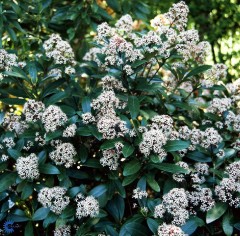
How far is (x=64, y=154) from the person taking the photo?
304 cm

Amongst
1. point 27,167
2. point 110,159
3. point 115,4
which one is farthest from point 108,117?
point 115,4

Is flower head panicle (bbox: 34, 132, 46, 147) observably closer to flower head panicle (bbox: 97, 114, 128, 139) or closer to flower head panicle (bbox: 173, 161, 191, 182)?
flower head panicle (bbox: 97, 114, 128, 139)

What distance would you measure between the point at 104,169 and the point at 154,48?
96cm

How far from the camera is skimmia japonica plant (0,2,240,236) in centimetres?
296

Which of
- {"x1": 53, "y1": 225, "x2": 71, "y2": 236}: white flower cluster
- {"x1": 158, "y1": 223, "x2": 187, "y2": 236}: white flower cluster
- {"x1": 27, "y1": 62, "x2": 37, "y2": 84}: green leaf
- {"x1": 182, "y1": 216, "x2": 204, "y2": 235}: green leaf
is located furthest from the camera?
{"x1": 27, "y1": 62, "x2": 37, "y2": 84}: green leaf

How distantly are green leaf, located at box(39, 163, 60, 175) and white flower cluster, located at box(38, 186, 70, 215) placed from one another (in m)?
0.16

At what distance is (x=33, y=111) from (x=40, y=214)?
0.72 m

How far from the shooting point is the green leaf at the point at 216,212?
2.97 m

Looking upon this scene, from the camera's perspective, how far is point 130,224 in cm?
284

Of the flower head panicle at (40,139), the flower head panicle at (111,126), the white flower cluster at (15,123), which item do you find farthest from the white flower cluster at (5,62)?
the flower head panicle at (111,126)

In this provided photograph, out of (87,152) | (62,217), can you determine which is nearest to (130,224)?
(62,217)

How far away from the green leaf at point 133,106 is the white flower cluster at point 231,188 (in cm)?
76

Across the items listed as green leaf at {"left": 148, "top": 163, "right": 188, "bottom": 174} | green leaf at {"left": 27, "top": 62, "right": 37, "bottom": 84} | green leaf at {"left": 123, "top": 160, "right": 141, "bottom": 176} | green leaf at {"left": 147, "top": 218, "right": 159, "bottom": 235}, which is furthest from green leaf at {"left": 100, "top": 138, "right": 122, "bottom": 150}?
green leaf at {"left": 27, "top": 62, "right": 37, "bottom": 84}

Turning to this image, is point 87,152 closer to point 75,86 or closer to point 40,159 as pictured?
point 40,159
